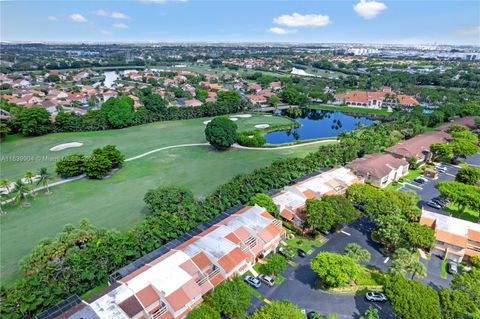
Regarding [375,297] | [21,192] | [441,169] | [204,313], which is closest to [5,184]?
[21,192]

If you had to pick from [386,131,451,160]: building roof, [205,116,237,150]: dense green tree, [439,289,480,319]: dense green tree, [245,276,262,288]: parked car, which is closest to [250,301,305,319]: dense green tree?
[245,276,262,288]: parked car

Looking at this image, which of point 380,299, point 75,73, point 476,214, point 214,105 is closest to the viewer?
point 380,299

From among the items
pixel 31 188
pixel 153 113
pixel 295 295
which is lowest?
pixel 295 295

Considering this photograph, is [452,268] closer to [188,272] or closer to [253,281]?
[253,281]

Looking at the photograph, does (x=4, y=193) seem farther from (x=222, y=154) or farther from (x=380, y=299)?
(x=380, y=299)

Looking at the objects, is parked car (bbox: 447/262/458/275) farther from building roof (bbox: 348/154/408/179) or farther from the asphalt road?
building roof (bbox: 348/154/408/179)

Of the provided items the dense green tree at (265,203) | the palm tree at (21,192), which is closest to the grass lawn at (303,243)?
the dense green tree at (265,203)

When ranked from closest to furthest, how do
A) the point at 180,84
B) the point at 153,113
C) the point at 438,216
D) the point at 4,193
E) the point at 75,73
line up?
the point at 438,216, the point at 4,193, the point at 153,113, the point at 180,84, the point at 75,73

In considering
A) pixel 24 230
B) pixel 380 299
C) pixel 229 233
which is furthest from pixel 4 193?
pixel 380 299
